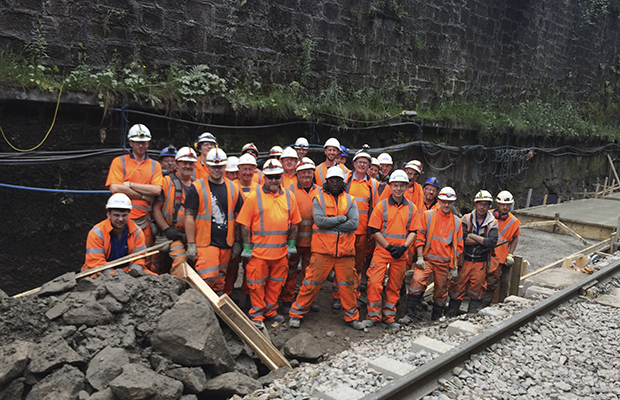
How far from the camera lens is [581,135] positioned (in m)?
19.2

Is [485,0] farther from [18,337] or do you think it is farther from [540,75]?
[18,337]

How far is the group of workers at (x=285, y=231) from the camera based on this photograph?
19.3 ft

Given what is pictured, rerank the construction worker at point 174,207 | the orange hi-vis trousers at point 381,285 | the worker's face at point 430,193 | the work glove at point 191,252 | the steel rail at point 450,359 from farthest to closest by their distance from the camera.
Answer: the worker's face at point 430,193, the orange hi-vis trousers at point 381,285, the construction worker at point 174,207, the work glove at point 191,252, the steel rail at point 450,359

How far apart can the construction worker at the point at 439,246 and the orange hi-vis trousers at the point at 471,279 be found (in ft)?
1.33

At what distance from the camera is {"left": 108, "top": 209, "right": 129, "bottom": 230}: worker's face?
524cm

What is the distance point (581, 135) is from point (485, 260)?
1421 centimetres

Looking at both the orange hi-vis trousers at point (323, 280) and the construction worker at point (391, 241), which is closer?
the orange hi-vis trousers at point (323, 280)

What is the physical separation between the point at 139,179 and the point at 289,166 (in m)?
1.91

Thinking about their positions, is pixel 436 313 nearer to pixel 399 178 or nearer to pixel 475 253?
pixel 475 253

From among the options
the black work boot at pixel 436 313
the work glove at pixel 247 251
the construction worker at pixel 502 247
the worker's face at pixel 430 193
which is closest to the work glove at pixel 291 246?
the work glove at pixel 247 251

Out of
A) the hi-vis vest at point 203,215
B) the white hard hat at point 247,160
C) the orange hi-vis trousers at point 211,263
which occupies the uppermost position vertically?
the white hard hat at point 247,160

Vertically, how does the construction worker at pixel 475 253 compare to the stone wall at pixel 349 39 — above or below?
below

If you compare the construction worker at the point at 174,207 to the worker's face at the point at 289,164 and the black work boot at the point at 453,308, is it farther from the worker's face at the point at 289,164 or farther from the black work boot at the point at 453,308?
the black work boot at the point at 453,308

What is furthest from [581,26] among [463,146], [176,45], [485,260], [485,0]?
[176,45]
